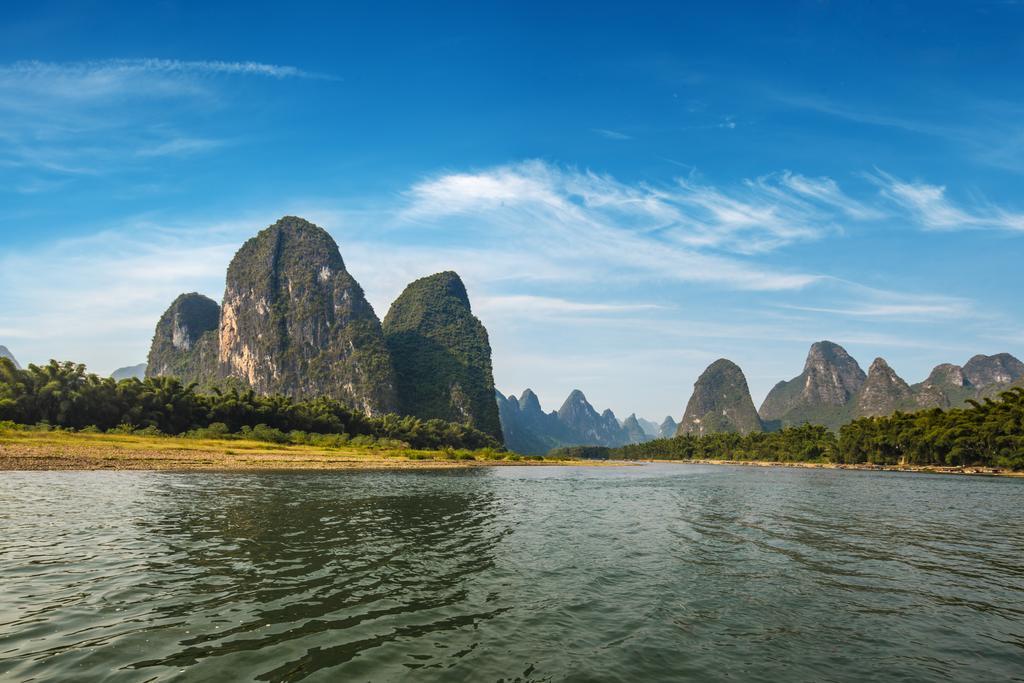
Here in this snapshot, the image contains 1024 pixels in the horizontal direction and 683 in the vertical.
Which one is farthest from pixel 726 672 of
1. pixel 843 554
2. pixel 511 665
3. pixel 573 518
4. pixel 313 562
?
pixel 573 518

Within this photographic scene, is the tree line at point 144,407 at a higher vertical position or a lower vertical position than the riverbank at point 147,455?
higher

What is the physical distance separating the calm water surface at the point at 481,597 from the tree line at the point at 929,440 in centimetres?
7887

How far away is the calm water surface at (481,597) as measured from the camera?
8820 mm

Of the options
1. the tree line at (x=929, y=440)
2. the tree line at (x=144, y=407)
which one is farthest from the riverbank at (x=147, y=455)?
the tree line at (x=929, y=440)

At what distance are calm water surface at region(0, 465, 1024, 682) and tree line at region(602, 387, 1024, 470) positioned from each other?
78.9 metres

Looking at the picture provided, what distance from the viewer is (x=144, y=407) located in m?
79.4

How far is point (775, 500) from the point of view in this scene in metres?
39.6

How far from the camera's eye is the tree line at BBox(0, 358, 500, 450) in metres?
67.6

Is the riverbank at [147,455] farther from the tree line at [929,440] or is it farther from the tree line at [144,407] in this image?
the tree line at [929,440]

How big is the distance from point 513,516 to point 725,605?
15795 mm

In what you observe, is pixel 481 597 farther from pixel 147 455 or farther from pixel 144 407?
pixel 144 407

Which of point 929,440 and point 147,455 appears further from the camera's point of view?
point 929,440

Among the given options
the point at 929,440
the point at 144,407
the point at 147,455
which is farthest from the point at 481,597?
the point at 929,440

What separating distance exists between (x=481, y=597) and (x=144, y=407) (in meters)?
84.7
